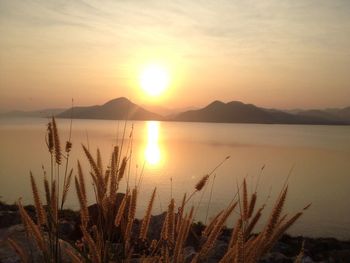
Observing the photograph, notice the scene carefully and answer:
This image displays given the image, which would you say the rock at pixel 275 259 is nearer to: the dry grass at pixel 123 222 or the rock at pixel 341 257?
the rock at pixel 341 257

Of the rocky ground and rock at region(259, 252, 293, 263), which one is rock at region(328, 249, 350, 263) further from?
rock at region(259, 252, 293, 263)

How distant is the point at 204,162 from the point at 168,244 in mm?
63110

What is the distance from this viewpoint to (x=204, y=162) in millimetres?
66562

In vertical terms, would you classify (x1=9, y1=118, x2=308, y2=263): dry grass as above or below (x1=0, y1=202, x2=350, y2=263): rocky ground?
above

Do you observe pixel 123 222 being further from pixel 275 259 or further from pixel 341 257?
pixel 341 257

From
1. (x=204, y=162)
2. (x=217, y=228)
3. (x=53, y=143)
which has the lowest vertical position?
(x=204, y=162)

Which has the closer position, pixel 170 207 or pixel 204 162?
pixel 170 207

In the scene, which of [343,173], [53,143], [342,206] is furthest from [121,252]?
[343,173]

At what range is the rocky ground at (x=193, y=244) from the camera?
684cm

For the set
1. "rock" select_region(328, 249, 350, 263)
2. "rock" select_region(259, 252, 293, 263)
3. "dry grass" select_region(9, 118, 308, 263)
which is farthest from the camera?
"rock" select_region(328, 249, 350, 263)

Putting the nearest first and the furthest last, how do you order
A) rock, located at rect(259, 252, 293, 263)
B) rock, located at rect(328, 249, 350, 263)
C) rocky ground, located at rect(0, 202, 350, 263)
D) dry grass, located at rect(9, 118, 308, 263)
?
dry grass, located at rect(9, 118, 308, 263) < rocky ground, located at rect(0, 202, 350, 263) < rock, located at rect(259, 252, 293, 263) < rock, located at rect(328, 249, 350, 263)

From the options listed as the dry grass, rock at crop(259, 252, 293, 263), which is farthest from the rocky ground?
the dry grass

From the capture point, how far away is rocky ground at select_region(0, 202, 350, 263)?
6840mm

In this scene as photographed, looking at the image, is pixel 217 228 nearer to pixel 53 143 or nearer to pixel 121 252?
pixel 121 252
